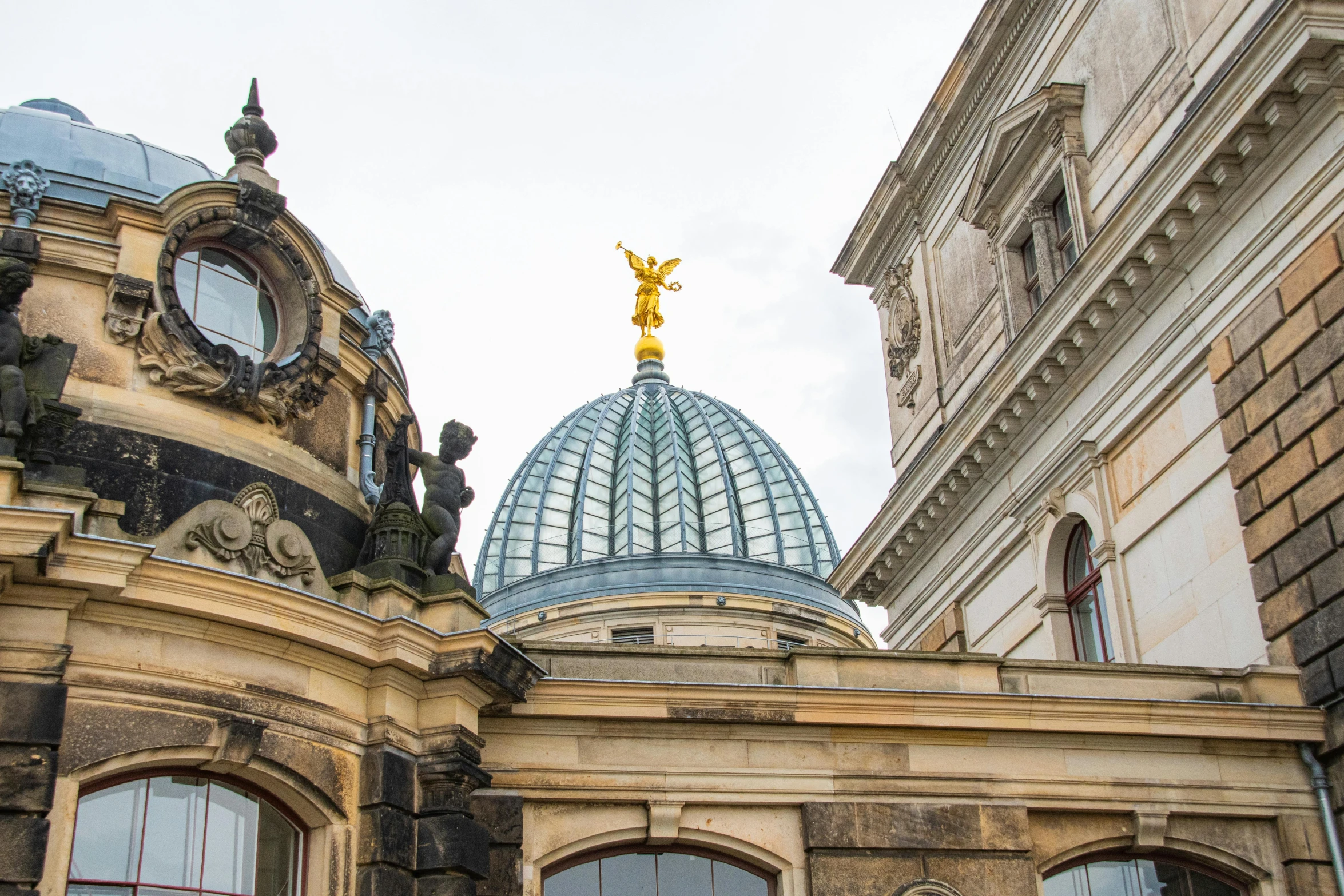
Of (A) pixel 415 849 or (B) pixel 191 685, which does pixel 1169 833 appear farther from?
(B) pixel 191 685

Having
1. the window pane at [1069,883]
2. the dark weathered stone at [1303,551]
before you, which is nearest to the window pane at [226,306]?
the window pane at [1069,883]

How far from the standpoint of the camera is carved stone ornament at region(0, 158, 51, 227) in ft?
59.7

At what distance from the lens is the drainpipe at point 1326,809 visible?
18219mm

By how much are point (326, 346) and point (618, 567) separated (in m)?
34.5

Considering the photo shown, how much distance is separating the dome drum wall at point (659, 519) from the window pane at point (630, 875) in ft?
112

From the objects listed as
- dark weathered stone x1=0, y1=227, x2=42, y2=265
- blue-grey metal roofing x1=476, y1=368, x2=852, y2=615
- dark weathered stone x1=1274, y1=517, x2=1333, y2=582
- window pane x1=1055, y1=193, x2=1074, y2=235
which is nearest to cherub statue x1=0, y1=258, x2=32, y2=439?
dark weathered stone x1=0, y1=227, x2=42, y2=265

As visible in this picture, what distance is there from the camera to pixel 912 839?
17.8m

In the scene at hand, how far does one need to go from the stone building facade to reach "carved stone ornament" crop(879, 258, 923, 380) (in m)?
7.08

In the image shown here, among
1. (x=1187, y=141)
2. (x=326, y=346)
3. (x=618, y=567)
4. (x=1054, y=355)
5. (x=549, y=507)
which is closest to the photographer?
(x=326, y=346)

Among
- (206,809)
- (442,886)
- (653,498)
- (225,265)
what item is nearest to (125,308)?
(225,265)

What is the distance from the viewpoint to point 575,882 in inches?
692

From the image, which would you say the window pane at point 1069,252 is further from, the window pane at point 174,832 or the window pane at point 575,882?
the window pane at point 174,832

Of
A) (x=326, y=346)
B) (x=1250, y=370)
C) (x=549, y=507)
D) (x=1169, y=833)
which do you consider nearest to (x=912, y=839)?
(x=1169, y=833)

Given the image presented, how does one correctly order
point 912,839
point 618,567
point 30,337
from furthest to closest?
point 618,567, point 912,839, point 30,337
